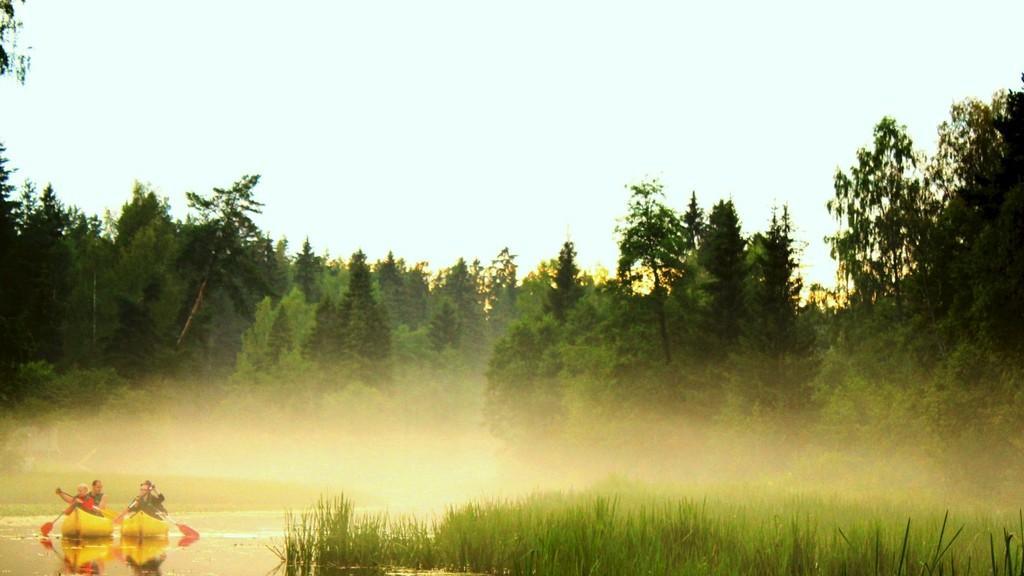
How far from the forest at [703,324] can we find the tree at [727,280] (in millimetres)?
96

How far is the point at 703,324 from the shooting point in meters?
65.6

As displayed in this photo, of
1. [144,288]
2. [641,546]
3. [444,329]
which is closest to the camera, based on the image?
[641,546]

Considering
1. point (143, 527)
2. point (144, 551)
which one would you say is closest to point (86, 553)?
point (144, 551)

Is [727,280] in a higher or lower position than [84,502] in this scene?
higher

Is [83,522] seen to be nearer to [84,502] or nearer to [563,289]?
[84,502]

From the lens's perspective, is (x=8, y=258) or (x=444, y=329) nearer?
(x=8, y=258)

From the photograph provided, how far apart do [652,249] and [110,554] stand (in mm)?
44582

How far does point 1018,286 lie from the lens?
36656 millimetres

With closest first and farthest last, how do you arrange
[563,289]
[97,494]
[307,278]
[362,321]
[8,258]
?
[97,494] → [8,258] → [563,289] → [362,321] → [307,278]

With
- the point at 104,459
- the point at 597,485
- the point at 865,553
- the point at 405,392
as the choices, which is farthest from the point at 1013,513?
the point at 405,392

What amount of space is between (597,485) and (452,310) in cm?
13053

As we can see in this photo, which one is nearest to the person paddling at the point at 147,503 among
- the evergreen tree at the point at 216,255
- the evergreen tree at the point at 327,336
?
the evergreen tree at the point at 216,255

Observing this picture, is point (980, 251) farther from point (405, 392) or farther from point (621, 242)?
point (405, 392)

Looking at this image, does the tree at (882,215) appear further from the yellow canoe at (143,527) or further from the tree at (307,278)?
the tree at (307,278)
